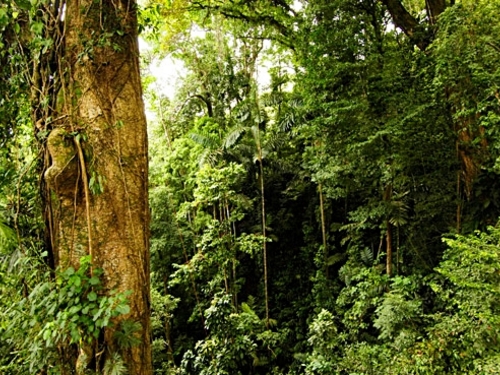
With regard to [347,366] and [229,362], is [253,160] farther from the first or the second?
[347,366]

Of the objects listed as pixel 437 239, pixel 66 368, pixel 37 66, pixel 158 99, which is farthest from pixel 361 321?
pixel 158 99

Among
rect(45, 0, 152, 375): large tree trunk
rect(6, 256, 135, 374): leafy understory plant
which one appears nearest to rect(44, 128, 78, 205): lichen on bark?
rect(45, 0, 152, 375): large tree trunk

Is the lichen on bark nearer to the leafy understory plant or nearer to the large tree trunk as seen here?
the large tree trunk

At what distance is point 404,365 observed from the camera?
347cm

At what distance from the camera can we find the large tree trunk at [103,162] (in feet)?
5.17

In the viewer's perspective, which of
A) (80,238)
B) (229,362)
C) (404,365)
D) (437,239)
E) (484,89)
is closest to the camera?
(80,238)

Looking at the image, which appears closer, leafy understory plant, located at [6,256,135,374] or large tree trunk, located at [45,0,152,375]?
leafy understory plant, located at [6,256,135,374]

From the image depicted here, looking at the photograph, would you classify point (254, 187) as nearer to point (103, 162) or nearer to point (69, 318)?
point (103, 162)

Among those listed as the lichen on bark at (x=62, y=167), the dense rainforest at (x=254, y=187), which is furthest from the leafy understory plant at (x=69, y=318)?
the lichen on bark at (x=62, y=167)

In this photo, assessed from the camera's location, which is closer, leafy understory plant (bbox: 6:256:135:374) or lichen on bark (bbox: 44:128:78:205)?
leafy understory plant (bbox: 6:256:135:374)

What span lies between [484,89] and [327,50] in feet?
5.83

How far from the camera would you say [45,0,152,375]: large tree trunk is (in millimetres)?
1575

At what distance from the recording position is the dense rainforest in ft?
5.24

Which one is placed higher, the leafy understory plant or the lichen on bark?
the lichen on bark
